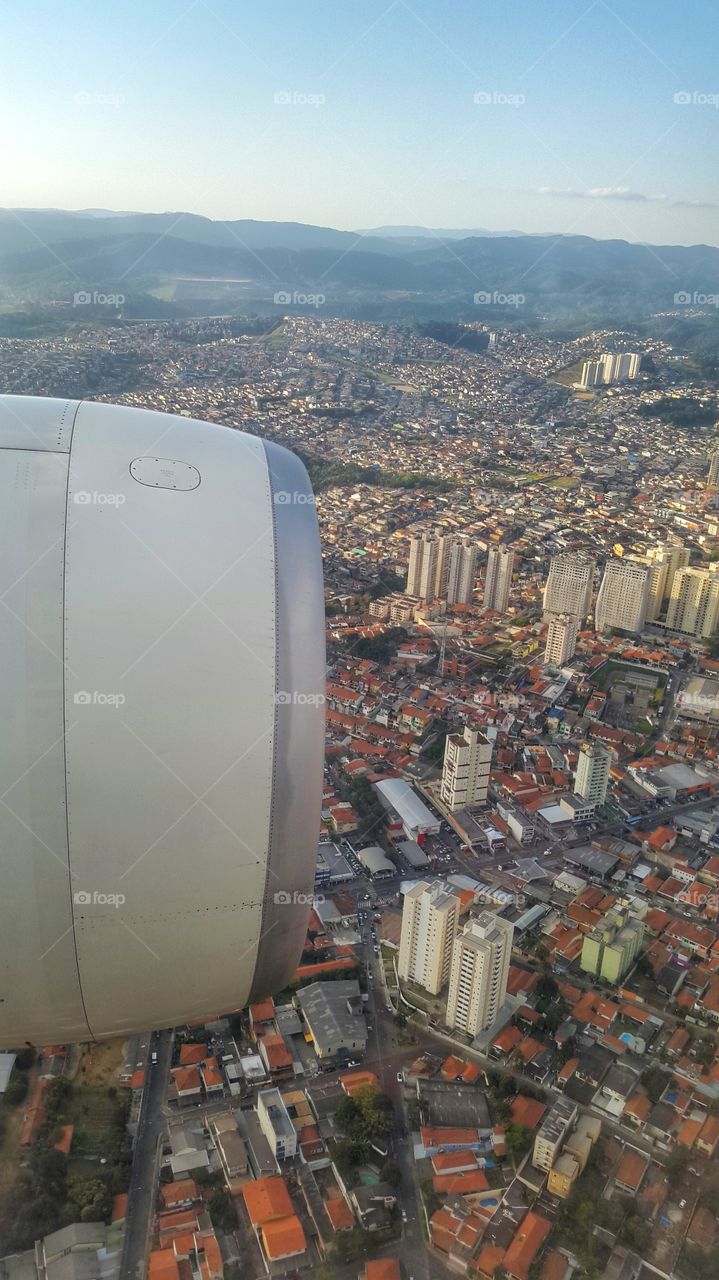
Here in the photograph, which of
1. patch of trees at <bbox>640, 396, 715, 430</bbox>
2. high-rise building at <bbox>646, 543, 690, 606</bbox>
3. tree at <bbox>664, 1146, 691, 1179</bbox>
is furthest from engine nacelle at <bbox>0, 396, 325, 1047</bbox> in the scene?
patch of trees at <bbox>640, 396, 715, 430</bbox>

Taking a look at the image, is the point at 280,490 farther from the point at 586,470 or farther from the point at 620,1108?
the point at 586,470

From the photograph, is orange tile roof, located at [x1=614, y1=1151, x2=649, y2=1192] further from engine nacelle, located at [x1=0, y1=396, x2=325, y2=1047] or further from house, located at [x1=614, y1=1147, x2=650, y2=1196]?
engine nacelle, located at [x1=0, y1=396, x2=325, y2=1047]

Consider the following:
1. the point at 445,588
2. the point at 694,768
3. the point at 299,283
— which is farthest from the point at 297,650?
the point at 299,283

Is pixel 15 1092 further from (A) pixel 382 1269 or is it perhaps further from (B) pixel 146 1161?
(A) pixel 382 1269

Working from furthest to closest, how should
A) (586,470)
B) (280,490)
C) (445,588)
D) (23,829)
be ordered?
1. (586,470)
2. (445,588)
3. (280,490)
4. (23,829)

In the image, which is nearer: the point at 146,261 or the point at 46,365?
the point at 46,365

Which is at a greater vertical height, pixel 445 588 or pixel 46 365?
pixel 46 365

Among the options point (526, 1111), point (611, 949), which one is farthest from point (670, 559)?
point (526, 1111)
